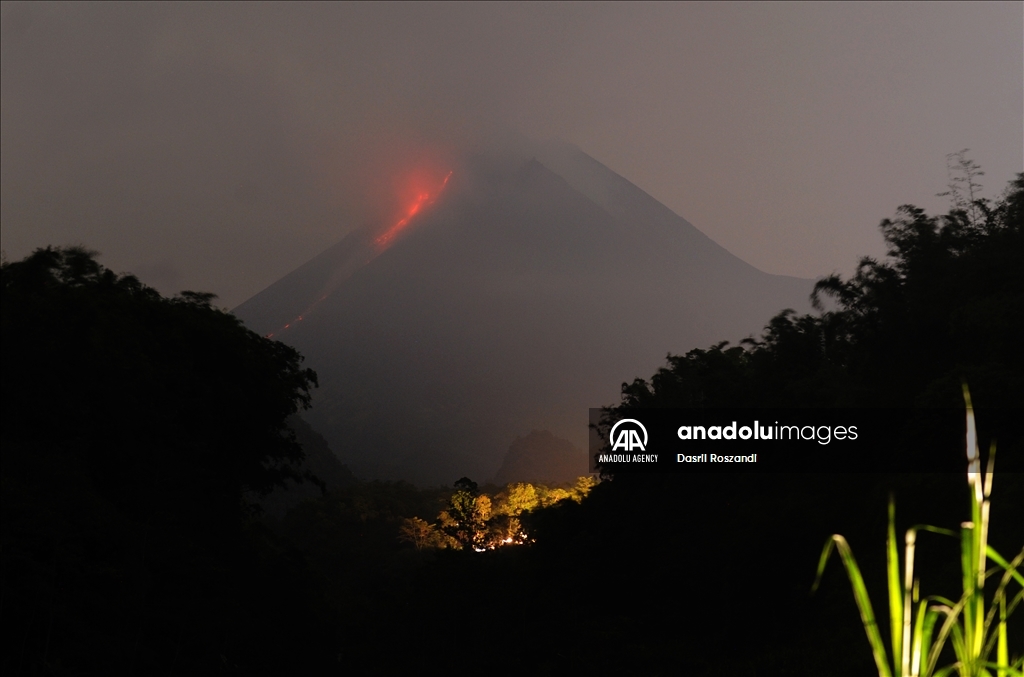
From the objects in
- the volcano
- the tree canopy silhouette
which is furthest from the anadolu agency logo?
the volcano

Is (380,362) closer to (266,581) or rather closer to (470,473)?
(470,473)

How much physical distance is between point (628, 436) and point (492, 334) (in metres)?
147

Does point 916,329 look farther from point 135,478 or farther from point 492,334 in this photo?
point 492,334

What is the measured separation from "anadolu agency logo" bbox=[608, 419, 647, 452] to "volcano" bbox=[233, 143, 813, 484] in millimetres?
122180

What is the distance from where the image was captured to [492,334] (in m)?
175

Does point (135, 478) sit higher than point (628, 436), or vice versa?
point (628, 436)

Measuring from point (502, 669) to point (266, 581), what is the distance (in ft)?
18.8

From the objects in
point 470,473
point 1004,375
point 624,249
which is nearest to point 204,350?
point 1004,375

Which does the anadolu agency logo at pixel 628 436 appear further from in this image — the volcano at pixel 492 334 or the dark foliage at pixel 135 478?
the volcano at pixel 492 334

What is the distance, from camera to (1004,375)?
16.2 m

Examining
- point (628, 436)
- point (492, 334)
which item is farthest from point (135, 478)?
Result: point (492, 334)

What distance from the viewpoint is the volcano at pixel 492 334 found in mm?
159750

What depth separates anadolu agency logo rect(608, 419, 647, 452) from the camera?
89.5ft

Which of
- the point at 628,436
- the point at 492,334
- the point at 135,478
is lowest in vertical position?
the point at 135,478
